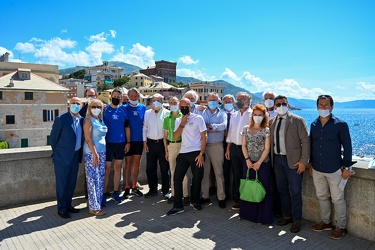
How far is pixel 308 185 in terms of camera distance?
5086 mm

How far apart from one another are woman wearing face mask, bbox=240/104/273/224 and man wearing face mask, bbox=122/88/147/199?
7.98ft

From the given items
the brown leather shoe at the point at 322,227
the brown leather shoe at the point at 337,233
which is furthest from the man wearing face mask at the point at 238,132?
the brown leather shoe at the point at 337,233

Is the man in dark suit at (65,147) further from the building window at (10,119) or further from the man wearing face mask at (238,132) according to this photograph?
the building window at (10,119)

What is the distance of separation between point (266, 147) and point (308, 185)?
0.99m

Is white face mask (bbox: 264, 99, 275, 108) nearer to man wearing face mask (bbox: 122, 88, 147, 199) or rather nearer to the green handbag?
the green handbag

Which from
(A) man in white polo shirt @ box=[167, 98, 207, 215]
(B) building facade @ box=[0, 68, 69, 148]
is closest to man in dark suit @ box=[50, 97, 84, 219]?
(A) man in white polo shirt @ box=[167, 98, 207, 215]

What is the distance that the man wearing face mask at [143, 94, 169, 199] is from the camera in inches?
249

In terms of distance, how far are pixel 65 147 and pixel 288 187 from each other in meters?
3.85

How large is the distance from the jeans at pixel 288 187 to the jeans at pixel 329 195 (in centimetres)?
28

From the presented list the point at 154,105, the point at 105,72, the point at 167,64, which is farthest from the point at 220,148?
the point at 167,64

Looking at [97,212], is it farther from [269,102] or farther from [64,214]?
[269,102]

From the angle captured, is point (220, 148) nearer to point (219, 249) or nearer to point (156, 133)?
point (156, 133)

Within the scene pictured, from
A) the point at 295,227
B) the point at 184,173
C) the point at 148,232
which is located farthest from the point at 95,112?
the point at 295,227

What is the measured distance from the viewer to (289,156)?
4.70 metres
